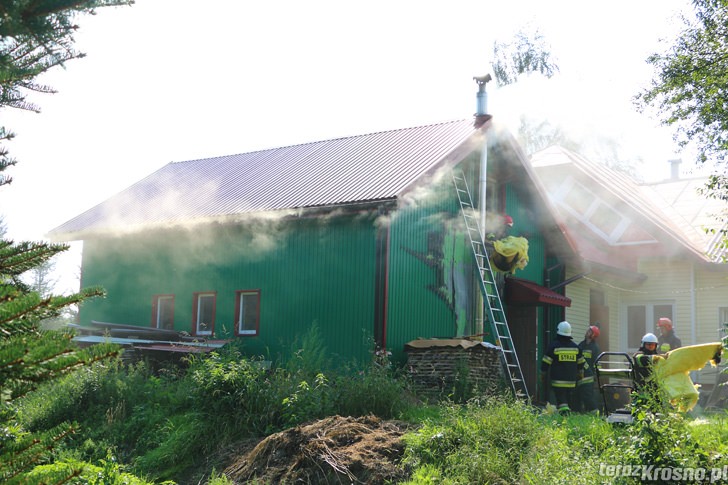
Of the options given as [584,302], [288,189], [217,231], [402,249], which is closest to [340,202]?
[402,249]

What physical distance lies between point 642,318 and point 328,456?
53.1 feet

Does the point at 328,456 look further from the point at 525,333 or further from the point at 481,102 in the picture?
the point at 481,102

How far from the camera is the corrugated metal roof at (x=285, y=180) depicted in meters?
14.8

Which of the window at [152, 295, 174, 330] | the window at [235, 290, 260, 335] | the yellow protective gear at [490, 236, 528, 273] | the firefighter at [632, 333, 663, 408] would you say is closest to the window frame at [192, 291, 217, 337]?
the window at [235, 290, 260, 335]

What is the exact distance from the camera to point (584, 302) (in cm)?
2108

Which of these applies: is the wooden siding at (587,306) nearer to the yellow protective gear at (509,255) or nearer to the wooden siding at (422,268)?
the yellow protective gear at (509,255)

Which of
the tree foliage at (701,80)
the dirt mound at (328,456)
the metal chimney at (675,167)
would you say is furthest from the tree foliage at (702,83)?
the metal chimney at (675,167)

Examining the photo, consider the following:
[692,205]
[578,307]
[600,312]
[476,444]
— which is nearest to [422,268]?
[476,444]

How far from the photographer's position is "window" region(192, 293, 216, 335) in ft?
54.3

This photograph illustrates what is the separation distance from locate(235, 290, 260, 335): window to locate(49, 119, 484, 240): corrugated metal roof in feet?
5.78

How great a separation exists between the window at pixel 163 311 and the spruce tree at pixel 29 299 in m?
14.4

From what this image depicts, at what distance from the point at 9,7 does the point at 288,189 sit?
44.3 ft

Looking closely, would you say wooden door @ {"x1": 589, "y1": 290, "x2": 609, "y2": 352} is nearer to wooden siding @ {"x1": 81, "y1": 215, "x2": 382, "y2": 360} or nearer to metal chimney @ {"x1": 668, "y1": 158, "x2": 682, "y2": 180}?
wooden siding @ {"x1": 81, "y1": 215, "x2": 382, "y2": 360}

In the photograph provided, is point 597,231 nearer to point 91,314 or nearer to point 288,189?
point 288,189
